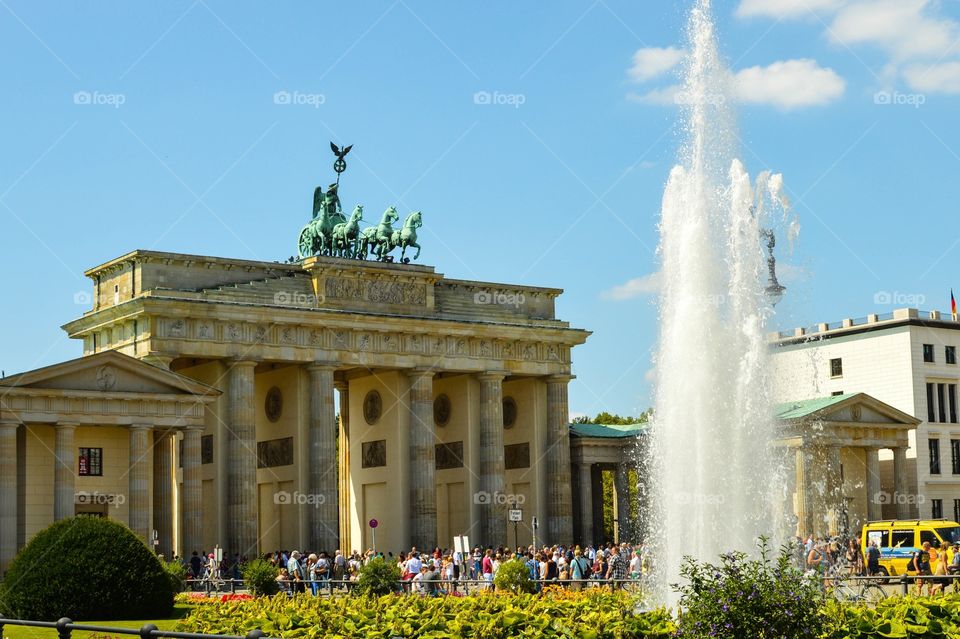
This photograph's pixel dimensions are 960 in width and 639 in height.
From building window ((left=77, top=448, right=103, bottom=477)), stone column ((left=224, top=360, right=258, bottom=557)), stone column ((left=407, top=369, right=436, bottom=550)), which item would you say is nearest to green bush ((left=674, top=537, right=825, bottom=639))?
building window ((left=77, top=448, right=103, bottom=477))

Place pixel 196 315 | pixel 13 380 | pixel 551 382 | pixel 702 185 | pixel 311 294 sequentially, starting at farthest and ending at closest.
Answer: pixel 551 382 → pixel 311 294 → pixel 196 315 → pixel 13 380 → pixel 702 185

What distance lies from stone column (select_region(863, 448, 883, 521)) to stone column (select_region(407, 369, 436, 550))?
24.3 meters

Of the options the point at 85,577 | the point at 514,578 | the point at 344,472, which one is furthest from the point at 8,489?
the point at 344,472

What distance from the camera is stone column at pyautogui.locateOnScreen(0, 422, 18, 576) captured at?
164 ft

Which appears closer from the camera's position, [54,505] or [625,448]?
[54,505]

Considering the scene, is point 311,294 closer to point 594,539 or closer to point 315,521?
point 315,521

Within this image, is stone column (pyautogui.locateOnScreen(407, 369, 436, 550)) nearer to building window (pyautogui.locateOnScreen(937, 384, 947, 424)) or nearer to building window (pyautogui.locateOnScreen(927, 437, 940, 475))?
building window (pyautogui.locateOnScreen(927, 437, 940, 475))

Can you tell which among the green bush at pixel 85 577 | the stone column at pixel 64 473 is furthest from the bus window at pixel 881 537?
the stone column at pixel 64 473

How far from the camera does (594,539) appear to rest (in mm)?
79062

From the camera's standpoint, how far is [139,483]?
172 feet

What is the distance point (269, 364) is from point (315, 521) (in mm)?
8358

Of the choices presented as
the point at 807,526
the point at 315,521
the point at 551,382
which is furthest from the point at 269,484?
the point at 807,526

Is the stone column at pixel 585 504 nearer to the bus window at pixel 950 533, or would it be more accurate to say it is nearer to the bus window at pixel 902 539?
the bus window at pixel 902 539

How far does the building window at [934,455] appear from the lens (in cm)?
8156
